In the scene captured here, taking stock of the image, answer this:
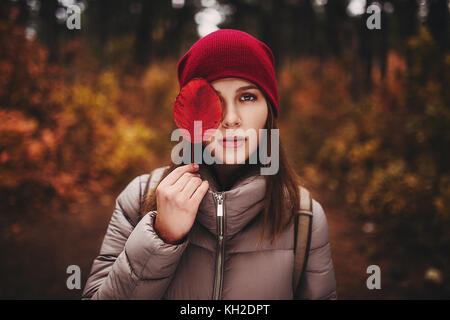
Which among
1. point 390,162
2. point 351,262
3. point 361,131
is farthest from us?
point 361,131

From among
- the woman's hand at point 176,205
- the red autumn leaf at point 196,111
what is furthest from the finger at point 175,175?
the red autumn leaf at point 196,111

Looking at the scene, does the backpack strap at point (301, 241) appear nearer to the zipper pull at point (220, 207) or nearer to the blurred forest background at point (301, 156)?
the zipper pull at point (220, 207)

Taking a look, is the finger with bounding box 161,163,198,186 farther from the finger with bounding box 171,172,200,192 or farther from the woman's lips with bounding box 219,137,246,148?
the woman's lips with bounding box 219,137,246,148

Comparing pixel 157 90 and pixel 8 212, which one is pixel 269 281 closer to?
pixel 8 212

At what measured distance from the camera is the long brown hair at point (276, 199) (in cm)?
128

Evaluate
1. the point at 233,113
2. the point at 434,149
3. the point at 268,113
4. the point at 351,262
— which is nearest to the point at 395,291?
the point at 351,262

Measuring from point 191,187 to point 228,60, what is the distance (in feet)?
1.94

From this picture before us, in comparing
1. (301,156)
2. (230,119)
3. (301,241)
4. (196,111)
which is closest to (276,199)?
(301,241)

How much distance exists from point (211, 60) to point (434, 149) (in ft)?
13.5

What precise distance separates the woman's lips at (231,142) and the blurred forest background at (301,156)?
3.02ft

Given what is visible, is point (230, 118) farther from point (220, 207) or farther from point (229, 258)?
point (229, 258)

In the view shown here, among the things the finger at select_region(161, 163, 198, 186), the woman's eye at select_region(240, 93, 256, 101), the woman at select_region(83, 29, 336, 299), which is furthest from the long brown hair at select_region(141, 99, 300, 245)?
the finger at select_region(161, 163, 198, 186)

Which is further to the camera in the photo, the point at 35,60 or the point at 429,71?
the point at 35,60
